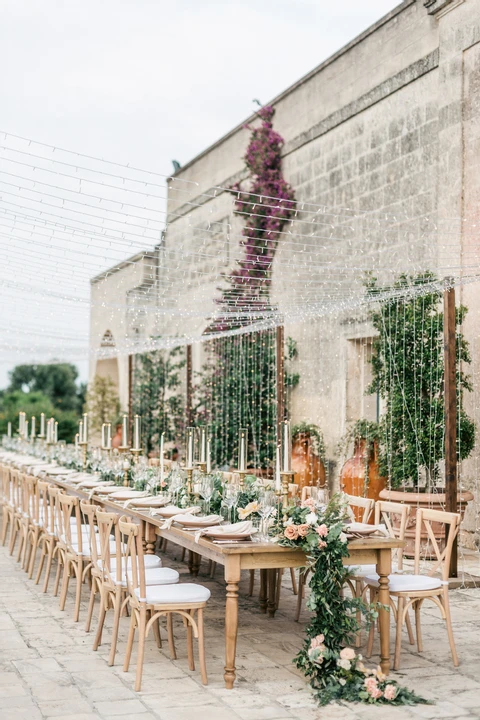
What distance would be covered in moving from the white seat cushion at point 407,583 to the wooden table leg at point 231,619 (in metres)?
0.93

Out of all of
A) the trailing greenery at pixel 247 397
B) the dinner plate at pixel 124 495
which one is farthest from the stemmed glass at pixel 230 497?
the trailing greenery at pixel 247 397

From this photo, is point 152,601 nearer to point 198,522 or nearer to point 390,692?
point 198,522

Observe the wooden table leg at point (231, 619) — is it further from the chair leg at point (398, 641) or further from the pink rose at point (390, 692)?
the chair leg at point (398, 641)

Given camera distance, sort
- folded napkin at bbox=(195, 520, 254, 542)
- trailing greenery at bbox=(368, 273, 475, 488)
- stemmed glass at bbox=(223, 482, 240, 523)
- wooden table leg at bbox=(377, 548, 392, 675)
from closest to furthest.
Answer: wooden table leg at bbox=(377, 548, 392, 675), folded napkin at bbox=(195, 520, 254, 542), stemmed glass at bbox=(223, 482, 240, 523), trailing greenery at bbox=(368, 273, 475, 488)

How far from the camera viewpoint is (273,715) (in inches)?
157

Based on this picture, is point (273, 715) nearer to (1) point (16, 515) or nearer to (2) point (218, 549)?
(2) point (218, 549)

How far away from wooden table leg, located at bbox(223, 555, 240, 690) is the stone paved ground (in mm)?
83

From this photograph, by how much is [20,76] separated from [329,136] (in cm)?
379

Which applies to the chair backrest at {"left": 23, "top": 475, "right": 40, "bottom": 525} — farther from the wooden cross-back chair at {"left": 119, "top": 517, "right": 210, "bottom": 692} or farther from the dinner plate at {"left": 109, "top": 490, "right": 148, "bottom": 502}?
the wooden cross-back chair at {"left": 119, "top": 517, "right": 210, "bottom": 692}

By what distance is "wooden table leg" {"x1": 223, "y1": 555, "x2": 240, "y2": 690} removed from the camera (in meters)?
4.36

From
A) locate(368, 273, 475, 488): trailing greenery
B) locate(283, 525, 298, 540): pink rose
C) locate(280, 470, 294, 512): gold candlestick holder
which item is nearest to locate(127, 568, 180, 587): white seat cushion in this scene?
locate(280, 470, 294, 512): gold candlestick holder

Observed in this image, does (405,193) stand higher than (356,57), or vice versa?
(356,57)

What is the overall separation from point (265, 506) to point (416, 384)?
370 cm

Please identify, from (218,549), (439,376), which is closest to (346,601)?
(218,549)
